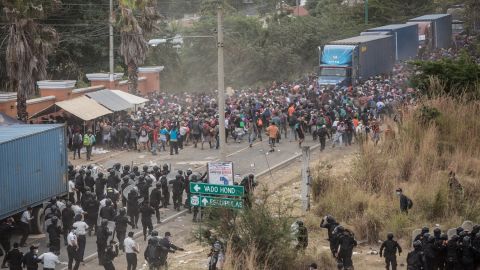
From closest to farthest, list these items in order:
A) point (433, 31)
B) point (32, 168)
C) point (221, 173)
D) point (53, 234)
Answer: point (53, 234)
point (221, 173)
point (32, 168)
point (433, 31)

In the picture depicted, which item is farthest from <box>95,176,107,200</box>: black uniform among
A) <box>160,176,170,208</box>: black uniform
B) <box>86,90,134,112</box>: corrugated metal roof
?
<box>86,90,134,112</box>: corrugated metal roof

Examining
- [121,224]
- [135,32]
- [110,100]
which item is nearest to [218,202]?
[121,224]

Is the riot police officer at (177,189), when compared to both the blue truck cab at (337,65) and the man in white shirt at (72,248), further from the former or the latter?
the blue truck cab at (337,65)

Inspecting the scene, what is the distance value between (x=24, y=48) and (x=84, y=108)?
4.15 m

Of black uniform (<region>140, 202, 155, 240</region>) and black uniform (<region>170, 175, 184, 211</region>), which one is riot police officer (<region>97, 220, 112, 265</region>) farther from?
black uniform (<region>170, 175, 184, 211</region>)

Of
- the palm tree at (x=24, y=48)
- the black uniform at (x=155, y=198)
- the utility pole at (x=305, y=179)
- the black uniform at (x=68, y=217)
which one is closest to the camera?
the black uniform at (x=68, y=217)

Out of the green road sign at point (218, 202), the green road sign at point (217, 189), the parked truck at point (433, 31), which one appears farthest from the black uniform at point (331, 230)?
the parked truck at point (433, 31)

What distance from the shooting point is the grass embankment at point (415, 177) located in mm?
23047

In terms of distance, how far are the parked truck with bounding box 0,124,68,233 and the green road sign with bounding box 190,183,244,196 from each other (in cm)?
600

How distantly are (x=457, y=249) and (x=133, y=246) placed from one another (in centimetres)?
690

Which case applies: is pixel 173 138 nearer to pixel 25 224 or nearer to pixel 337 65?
pixel 25 224

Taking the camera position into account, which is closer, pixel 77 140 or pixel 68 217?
pixel 68 217

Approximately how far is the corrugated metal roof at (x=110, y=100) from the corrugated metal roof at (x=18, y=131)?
13564mm

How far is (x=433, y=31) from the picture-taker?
199 ft
